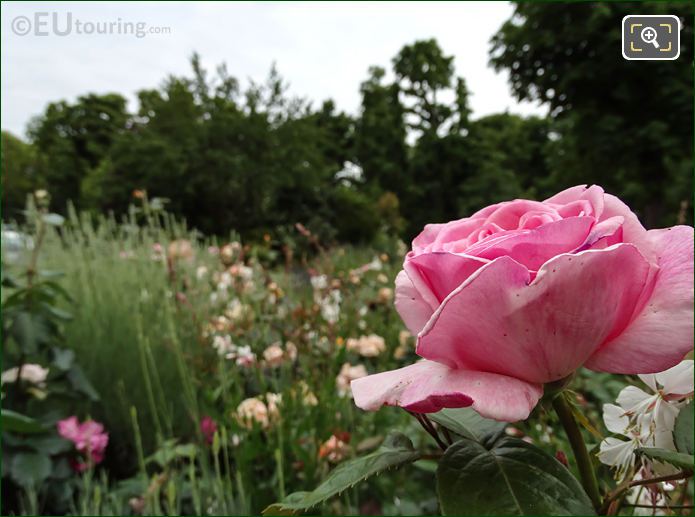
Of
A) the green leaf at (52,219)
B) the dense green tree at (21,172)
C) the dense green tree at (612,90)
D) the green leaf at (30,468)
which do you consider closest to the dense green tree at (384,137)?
the dense green tree at (612,90)

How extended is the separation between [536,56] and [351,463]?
196cm

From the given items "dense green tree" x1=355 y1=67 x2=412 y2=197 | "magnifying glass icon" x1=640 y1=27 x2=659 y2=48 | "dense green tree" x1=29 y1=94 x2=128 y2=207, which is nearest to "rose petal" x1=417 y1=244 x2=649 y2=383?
"magnifying glass icon" x1=640 y1=27 x2=659 y2=48

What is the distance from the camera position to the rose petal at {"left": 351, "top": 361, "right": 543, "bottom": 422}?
19 cm

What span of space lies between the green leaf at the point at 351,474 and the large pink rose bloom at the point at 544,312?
0.03 meters

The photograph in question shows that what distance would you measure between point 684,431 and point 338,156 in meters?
18.2

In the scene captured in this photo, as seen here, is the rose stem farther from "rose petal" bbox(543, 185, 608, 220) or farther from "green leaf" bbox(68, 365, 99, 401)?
"green leaf" bbox(68, 365, 99, 401)

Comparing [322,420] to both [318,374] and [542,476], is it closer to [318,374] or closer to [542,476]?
[318,374]

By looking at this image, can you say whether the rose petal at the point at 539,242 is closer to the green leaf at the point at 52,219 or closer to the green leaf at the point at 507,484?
the green leaf at the point at 507,484

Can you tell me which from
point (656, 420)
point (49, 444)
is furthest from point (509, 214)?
point (49, 444)

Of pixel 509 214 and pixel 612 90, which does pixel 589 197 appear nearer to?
pixel 509 214

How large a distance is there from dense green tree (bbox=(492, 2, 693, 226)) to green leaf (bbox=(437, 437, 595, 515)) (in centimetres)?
28

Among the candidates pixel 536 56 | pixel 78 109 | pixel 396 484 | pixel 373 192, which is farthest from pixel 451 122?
pixel 396 484

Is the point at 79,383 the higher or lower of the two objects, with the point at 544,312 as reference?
lower

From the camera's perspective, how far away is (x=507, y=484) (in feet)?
0.66
